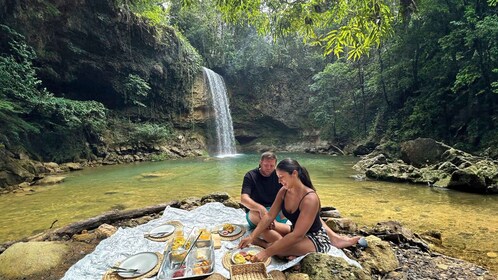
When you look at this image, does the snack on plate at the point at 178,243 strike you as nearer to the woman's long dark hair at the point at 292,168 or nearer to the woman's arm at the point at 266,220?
the woman's arm at the point at 266,220

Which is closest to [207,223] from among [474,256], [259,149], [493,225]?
[474,256]

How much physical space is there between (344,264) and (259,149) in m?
24.3

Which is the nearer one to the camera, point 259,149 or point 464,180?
point 464,180

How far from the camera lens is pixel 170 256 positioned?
256 centimetres

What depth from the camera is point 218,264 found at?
262cm

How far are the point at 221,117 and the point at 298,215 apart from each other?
21863mm

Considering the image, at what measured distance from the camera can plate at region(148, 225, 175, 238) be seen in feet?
10.9

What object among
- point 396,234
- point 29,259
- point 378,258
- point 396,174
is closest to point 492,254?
point 396,234

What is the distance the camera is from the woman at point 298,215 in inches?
98.7

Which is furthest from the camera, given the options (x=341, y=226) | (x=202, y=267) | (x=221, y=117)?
(x=221, y=117)

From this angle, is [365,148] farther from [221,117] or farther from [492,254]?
[492,254]

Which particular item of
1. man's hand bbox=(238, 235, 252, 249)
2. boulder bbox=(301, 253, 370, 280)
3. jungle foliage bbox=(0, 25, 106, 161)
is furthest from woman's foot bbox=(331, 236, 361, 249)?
jungle foliage bbox=(0, 25, 106, 161)

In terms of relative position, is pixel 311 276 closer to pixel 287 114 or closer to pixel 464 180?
pixel 464 180

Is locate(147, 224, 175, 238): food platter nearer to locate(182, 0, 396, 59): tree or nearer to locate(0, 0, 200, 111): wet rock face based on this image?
locate(182, 0, 396, 59): tree
